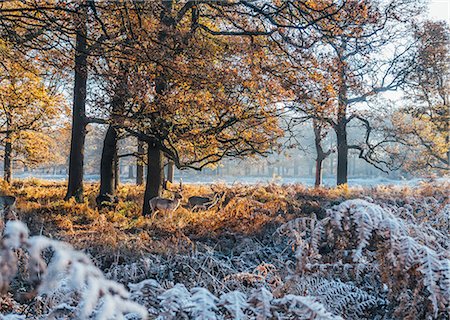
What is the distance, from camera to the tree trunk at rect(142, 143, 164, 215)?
456 inches

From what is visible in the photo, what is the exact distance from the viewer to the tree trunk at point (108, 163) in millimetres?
12789

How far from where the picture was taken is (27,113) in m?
18.0

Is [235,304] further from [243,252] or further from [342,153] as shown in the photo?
[342,153]

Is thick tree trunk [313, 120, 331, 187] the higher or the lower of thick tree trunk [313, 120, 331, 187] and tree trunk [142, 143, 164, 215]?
the higher

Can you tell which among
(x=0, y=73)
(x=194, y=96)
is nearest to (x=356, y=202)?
(x=194, y=96)

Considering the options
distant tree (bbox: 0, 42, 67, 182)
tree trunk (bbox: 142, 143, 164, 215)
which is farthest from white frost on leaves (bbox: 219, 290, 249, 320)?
distant tree (bbox: 0, 42, 67, 182)

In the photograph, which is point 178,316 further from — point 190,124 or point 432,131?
point 432,131

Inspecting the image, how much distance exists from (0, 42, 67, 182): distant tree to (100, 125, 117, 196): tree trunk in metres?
3.86

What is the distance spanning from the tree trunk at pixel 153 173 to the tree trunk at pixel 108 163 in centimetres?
182

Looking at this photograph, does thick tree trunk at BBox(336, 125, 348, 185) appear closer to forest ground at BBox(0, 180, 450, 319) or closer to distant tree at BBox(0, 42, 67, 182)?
forest ground at BBox(0, 180, 450, 319)

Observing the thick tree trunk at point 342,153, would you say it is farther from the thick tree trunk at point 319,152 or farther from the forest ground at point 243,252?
the forest ground at point 243,252

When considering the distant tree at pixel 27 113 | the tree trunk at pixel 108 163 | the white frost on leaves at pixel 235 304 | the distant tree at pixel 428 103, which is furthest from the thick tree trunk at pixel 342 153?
the white frost on leaves at pixel 235 304

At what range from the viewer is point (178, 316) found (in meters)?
1.63

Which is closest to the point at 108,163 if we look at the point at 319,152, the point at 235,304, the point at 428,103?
the point at 319,152
